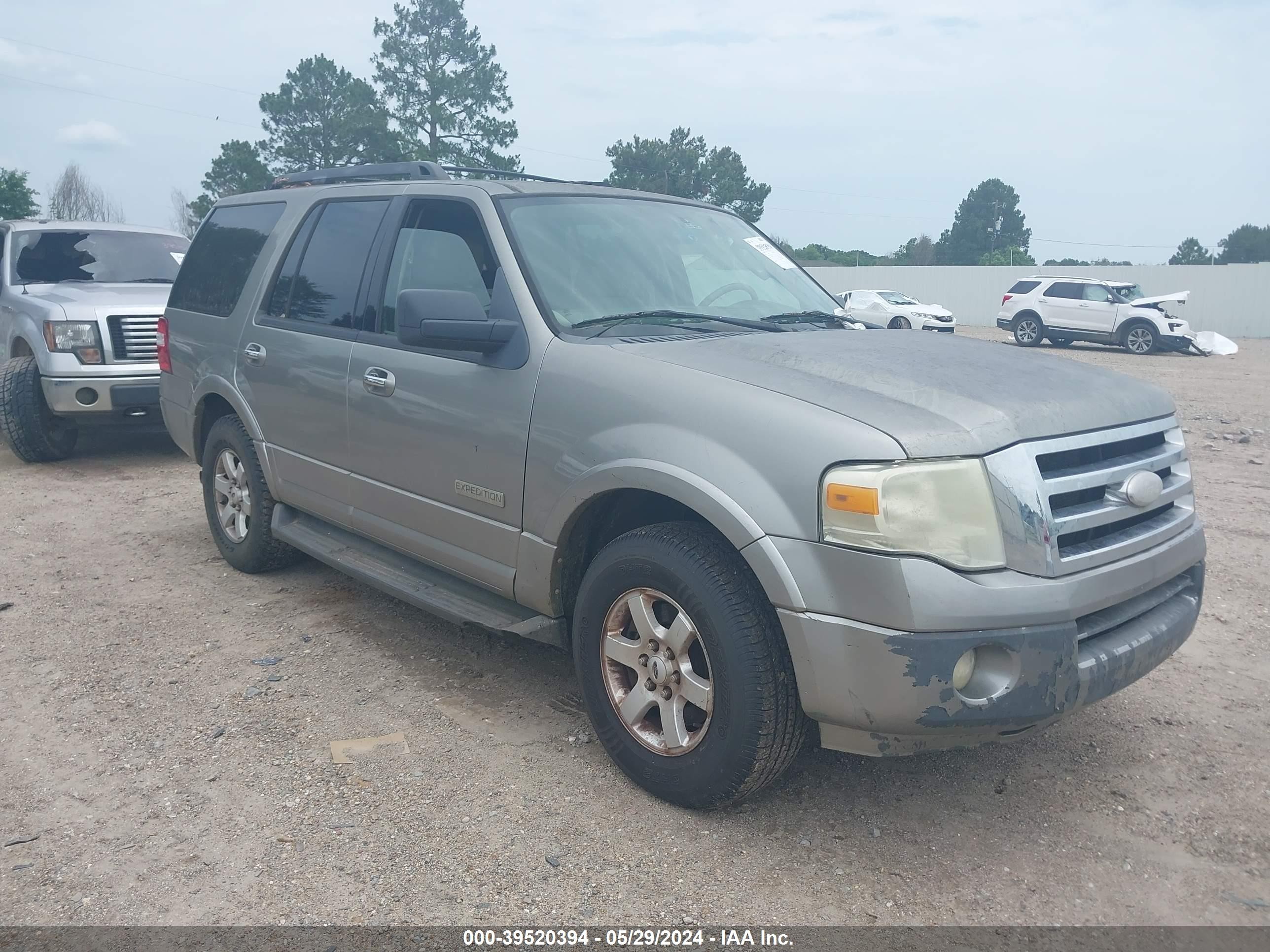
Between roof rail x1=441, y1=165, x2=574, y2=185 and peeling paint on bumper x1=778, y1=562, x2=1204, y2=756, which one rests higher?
roof rail x1=441, y1=165, x2=574, y2=185

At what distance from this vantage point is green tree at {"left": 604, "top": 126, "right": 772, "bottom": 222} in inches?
2141

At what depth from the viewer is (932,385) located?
9.58 feet

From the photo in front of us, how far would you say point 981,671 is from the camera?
8.41 ft

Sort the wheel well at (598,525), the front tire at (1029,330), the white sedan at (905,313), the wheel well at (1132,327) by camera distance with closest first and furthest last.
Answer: the wheel well at (598,525) → the wheel well at (1132,327) → the front tire at (1029,330) → the white sedan at (905,313)

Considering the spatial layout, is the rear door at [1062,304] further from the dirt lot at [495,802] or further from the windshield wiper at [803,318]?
the windshield wiper at [803,318]

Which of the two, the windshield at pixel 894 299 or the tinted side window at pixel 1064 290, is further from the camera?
the windshield at pixel 894 299

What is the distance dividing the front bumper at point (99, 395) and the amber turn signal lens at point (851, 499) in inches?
272

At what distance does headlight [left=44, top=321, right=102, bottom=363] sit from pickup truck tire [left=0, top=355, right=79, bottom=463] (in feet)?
1.03

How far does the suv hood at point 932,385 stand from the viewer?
104 inches

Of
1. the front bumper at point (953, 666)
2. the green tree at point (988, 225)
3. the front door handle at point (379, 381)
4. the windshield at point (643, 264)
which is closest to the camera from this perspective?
the front bumper at point (953, 666)

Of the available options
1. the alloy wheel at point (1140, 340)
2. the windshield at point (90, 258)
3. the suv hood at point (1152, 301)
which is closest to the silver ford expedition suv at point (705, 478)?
the windshield at point (90, 258)

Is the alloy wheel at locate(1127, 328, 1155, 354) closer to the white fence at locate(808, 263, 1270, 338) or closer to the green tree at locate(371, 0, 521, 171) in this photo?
the white fence at locate(808, 263, 1270, 338)

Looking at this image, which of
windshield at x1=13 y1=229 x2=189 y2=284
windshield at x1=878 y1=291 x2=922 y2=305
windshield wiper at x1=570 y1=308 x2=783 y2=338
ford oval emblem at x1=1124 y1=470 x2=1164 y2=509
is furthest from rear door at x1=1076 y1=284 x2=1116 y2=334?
ford oval emblem at x1=1124 y1=470 x2=1164 y2=509

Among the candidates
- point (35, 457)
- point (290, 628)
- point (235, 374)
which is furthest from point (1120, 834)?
point (35, 457)
